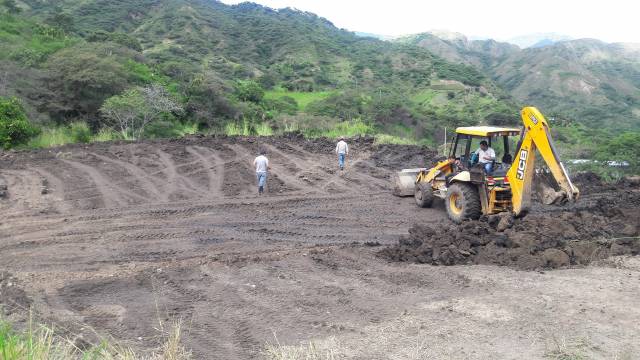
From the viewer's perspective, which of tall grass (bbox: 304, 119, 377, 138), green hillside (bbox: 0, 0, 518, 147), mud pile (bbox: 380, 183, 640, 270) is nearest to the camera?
mud pile (bbox: 380, 183, 640, 270)

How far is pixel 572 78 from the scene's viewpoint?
84188mm

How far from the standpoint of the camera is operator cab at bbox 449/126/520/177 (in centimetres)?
1015

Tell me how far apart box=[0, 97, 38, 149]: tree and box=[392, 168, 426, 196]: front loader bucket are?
1336 centimetres

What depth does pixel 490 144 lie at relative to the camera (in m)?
10.5

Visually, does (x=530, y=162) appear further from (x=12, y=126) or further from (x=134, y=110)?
(x=134, y=110)

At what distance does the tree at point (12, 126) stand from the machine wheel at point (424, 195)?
14.1 m

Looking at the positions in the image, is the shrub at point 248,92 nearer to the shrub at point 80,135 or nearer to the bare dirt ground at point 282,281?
the shrub at point 80,135

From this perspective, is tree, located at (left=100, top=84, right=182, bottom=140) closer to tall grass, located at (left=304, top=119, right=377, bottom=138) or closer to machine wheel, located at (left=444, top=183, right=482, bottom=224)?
tall grass, located at (left=304, top=119, right=377, bottom=138)

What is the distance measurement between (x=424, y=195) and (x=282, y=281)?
221 inches

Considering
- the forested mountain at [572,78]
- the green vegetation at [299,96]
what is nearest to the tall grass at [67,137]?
the green vegetation at [299,96]

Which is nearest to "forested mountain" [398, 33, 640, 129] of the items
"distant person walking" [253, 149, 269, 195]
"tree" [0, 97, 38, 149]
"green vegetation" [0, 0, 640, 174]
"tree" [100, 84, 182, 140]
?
"green vegetation" [0, 0, 640, 174]

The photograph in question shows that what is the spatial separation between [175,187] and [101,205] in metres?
2.15

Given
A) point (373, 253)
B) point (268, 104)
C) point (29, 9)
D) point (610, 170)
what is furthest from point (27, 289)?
point (29, 9)

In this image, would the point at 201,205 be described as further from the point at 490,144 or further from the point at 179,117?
the point at 179,117
